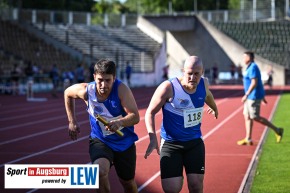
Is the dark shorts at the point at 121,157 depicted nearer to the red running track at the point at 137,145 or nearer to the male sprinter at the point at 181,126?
the male sprinter at the point at 181,126

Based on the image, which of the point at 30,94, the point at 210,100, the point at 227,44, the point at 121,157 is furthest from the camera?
the point at 227,44

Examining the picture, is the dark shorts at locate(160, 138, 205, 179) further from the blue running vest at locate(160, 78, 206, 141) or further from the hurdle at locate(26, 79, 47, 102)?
the hurdle at locate(26, 79, 47, 102)

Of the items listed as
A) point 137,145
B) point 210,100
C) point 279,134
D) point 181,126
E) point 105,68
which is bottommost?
point 137,145

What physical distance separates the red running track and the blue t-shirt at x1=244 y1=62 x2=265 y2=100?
1.03m

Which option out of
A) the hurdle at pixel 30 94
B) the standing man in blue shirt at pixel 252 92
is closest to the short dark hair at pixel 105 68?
the standing man in blue shirt at pixel 252 92

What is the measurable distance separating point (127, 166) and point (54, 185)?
972 millimetres

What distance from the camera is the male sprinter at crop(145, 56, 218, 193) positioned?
24.0 ft

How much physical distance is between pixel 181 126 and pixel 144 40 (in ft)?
149

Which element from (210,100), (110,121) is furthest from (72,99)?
(210,100)

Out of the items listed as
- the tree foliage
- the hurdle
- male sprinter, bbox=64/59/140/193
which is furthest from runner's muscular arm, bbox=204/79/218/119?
the tree foliage

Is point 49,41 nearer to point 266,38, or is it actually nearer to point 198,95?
point 266,38

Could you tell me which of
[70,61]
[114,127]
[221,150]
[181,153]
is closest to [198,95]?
[181,153]

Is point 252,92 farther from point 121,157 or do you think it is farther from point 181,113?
point 121,157

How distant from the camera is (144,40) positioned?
52.7 meters
